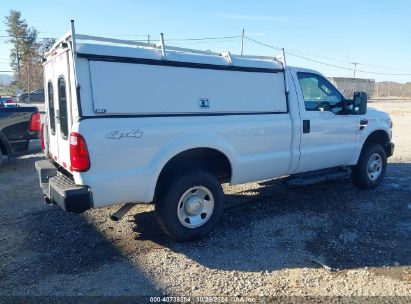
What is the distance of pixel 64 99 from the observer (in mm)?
4309

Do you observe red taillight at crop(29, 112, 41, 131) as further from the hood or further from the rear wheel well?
the hood

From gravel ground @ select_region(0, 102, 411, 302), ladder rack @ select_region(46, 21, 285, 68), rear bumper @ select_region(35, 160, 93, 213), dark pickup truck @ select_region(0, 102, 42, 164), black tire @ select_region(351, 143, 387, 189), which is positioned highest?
ladder rack @ select_region(46, 21, 285, 68)

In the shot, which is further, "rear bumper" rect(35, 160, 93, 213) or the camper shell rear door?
the camper shell rear door

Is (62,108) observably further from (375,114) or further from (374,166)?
(374,166)

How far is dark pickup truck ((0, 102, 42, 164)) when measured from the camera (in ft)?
26.2

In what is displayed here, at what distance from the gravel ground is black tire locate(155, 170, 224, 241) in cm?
17

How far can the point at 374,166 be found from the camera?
6.74 meters

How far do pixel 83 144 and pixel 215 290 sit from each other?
185cm

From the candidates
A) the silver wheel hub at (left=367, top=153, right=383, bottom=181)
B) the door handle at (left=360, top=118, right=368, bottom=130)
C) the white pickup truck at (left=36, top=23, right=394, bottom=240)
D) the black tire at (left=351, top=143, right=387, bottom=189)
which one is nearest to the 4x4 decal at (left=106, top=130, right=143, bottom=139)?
the white pickup truck at (left=36, top=23, right=394, bottom=240)

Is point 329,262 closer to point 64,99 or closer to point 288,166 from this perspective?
point 288,166

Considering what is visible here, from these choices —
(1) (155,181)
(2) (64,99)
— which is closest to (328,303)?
(1) (155,181)

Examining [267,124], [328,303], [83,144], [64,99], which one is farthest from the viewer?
[267,124]

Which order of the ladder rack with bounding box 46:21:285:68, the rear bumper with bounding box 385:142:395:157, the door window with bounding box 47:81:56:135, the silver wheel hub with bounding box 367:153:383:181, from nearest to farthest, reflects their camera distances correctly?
the ladder rack with bounding box 46:21:285:68, the door window with bounding box 47:81:56:135, the silver wheel hub with bounding box 367:153:383:181, the rear bumper with bounding box 385:142:395:157

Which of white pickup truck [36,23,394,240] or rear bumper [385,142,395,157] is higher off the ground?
white pickup truck [36,23,394,240]
